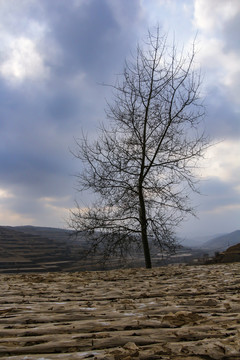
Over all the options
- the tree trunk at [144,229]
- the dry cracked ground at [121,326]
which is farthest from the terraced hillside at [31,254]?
the dry cracked ground at [121,326]

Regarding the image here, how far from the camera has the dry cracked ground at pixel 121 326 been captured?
1.81 meters

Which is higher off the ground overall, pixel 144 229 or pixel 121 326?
pixel 144 229

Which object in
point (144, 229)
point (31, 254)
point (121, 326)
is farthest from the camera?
point (31, 254)

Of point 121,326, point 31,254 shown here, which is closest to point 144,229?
point 121,326

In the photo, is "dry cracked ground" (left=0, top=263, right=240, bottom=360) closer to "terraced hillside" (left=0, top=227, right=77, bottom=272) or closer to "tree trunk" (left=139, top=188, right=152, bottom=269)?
"tree trunk" (left=139, top=188, right=152, bottom=269)

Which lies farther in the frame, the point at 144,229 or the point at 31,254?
the point at 31,254

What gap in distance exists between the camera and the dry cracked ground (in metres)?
1.81

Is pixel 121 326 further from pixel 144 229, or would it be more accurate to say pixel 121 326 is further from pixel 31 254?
pixel 31 254

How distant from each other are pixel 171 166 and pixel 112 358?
7.91m

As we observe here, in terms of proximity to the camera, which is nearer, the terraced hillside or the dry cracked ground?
the dry cracked ground

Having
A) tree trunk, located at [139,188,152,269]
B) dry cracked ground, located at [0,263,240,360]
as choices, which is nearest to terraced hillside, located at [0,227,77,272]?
tree trunk, located at [139,188,152,269]

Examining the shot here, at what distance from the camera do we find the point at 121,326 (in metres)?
2.30

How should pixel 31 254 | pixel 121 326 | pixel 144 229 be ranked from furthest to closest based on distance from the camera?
pixel 31 254
pixel 144 229
pixel 121 326

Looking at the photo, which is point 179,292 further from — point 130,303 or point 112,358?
point 112,358
